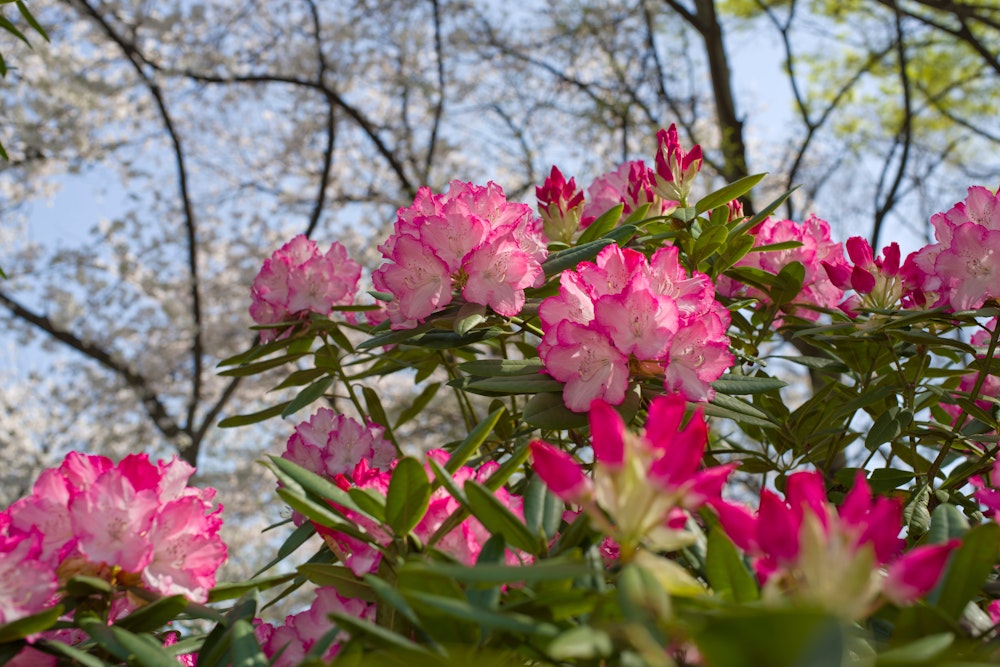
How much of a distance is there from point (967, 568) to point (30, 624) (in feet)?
2.11

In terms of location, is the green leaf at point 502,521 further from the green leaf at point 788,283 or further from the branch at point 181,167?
the branch at point 181,167

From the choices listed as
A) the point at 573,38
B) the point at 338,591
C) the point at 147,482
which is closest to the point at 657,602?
the point at 338,591

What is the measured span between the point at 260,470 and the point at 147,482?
252 inches

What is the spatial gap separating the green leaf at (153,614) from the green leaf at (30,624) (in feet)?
0.27

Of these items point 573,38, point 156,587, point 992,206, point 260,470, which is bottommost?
point 156,587

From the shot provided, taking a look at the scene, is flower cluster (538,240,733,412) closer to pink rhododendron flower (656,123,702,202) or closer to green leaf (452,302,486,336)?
green leaf (452,302,486,336)

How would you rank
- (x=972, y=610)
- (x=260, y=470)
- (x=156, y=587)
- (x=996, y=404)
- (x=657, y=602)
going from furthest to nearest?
(x=260, y=470) < (x=996, y=404) < (x=156, y=587) < (x=972, y=610) < (x=657, y=602)

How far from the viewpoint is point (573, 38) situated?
21.1 feet

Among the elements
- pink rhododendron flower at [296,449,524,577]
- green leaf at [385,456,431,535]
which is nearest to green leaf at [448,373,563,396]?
pink rhododendron flower at [296,449,524,577]

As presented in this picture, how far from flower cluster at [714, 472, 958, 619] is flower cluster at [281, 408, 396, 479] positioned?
2.27ft

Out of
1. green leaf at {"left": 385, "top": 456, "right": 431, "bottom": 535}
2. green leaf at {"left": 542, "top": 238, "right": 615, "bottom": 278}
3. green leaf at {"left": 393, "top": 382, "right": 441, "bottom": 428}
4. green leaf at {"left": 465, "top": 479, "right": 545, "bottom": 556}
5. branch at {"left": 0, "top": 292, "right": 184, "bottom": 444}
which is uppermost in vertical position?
branch at {"left": 0, "top": 292, "right": 184, "bottom": 444}

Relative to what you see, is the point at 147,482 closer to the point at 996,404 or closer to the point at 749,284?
the point at 749,284

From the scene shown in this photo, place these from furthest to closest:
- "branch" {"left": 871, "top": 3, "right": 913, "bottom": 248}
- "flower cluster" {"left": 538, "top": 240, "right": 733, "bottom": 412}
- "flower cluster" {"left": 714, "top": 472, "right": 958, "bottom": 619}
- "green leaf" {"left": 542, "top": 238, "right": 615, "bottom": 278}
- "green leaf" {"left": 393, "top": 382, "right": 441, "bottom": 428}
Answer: "branch" {"left": 871, "top": 3, "right": 913, "bottom": 248} < "green leaf" {"left": 393, "top": 382, "right": 441, "bottom": 428} < "green leaf" {"left": 542, "top": 238, "right": 615, "bottom": 278} < "flower cluster" {"left": 538, "top": 240, "right": 733, "bottom": 412} < "flower cluster" {"left": 714, "top": 472, "right": 958, "bottom": 619}

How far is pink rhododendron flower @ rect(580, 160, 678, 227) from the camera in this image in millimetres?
1341
